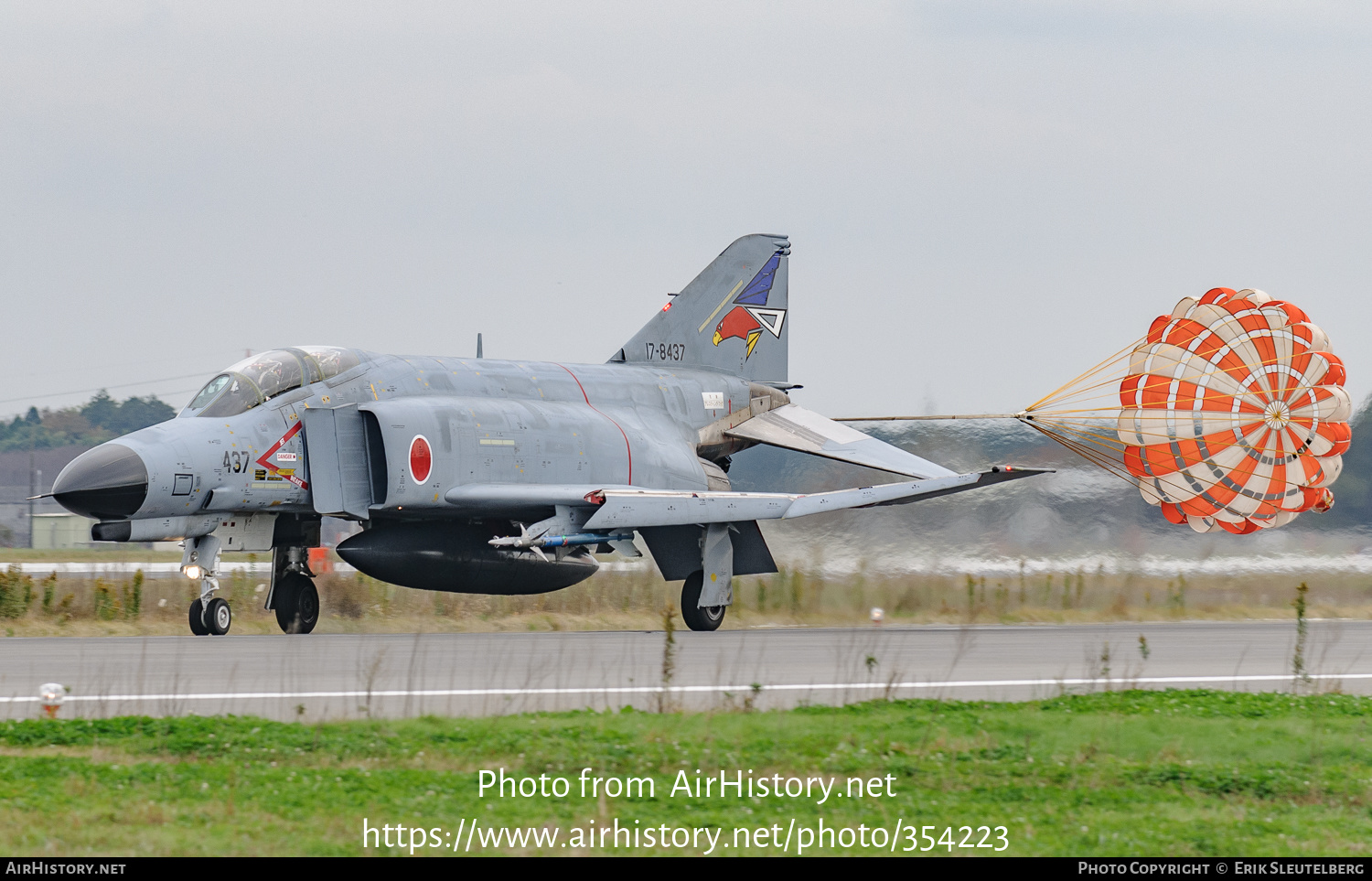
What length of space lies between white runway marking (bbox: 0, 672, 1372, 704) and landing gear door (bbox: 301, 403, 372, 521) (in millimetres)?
6412

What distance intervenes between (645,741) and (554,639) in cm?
788

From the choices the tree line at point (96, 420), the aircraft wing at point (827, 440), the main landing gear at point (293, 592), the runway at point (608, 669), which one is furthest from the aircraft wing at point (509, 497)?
the tree line at point (96, 420)

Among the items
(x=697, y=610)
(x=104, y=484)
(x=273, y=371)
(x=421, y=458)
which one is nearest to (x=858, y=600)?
(x=697, y=610)

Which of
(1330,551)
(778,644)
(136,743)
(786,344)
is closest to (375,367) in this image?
(778,644)

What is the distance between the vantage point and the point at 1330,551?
22.3 metres

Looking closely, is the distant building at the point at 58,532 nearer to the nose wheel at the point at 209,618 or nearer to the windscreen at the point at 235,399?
the windscreen at the point at 235,399

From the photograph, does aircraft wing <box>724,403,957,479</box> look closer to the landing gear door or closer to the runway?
the runway

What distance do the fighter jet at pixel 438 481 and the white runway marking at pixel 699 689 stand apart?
435 centimetres

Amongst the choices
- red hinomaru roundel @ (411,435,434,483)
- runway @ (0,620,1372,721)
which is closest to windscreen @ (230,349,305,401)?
red hinomaru roundel @ (411,435,434,483)

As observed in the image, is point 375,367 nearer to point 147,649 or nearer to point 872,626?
point 147,649

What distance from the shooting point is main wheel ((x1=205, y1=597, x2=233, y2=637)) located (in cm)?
1628

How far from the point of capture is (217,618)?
53.5ft

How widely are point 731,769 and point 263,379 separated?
10679mm

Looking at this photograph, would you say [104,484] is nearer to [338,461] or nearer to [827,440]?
[338,461]
